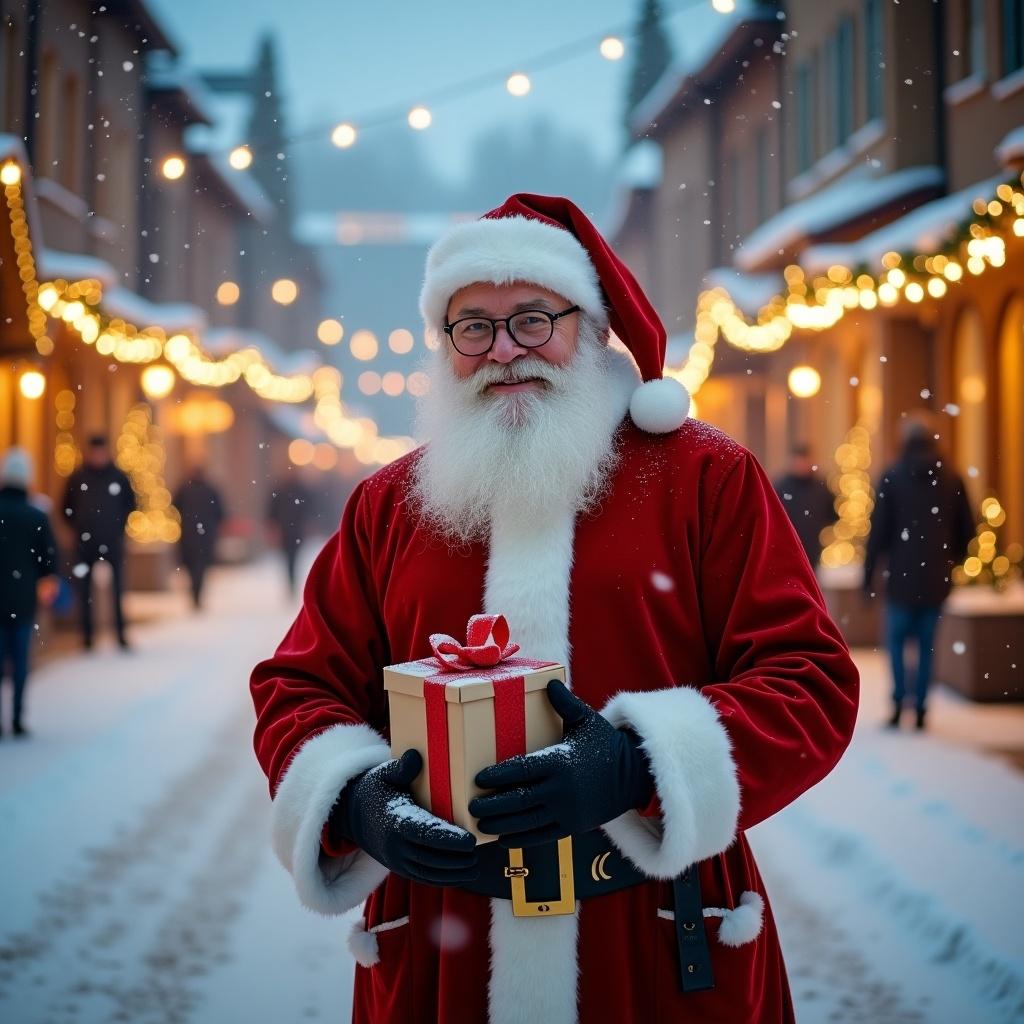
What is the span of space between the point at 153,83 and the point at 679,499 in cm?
1790

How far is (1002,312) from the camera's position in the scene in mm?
7883

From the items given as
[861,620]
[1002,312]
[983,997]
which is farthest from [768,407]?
[983,997]

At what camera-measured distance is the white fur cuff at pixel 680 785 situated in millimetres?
1907

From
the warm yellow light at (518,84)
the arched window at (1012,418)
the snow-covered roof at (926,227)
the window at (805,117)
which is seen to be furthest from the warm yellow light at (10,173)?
the window at (805,117)

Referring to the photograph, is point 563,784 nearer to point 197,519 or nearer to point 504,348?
point 504,348

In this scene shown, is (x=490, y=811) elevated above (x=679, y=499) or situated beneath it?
situated beneath

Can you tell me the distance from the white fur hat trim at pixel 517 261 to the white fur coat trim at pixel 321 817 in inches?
37.4

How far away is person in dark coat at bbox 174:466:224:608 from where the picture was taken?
14.6 metres

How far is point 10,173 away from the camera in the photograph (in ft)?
20.0

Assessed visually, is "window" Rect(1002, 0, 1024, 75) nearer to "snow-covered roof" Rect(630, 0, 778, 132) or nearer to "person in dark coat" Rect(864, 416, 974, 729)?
"snow-covered roof" Rect(630, 0, 778, 132)

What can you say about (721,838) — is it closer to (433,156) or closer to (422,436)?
(422,436)

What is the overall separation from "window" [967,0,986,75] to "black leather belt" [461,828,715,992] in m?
4.01

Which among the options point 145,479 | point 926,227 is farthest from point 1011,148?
point 145,479

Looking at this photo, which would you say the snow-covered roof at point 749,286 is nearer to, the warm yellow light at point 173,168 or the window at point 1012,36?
the window at point 1012,36
